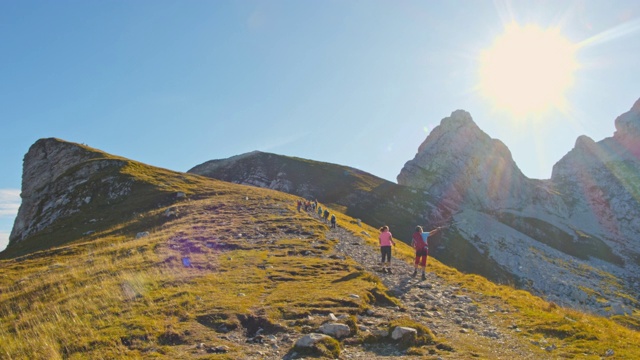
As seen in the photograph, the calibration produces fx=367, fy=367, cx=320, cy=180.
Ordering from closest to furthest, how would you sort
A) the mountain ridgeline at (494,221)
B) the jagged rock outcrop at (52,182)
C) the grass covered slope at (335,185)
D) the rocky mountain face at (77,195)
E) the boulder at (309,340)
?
the boulder at (309,340), the rocky mountain face at (77,195), the jagged rock outcrop at (52,182), the mountain ridgeline at (494,221), the grass covered slope at (335,185)

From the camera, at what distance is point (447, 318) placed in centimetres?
1469

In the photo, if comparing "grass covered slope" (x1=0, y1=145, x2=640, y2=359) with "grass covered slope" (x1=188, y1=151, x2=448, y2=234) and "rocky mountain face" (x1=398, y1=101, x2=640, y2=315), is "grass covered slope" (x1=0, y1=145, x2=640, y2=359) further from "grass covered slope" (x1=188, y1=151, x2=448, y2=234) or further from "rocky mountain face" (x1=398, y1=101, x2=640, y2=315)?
"grass covered slope" (x1=188, y1=151, x2=448, y2=234)

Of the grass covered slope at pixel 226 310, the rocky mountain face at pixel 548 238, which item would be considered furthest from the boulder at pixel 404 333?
the rocky mountain face at pixel 548 238

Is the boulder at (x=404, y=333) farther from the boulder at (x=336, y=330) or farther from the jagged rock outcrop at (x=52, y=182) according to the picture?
the jagged rock outcrop at (x=52, y=182)

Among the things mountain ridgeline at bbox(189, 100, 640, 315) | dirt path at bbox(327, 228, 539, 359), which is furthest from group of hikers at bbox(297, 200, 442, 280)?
mountain ridgeline at bbox(189, 100, 640, 315)

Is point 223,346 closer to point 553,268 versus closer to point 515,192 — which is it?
point 553,268

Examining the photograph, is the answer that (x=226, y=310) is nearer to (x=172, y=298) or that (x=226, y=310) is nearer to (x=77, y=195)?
(x=172, y=298)

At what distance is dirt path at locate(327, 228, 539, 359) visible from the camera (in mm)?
10909

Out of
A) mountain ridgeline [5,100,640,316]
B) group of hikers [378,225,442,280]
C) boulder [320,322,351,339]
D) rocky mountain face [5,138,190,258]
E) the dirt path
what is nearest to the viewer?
the dirt path

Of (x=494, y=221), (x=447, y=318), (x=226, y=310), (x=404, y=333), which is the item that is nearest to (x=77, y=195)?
(x=226, y=310)

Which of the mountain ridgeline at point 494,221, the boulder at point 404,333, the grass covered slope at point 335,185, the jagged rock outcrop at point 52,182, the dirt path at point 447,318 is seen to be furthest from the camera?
the grass covered slope at point 335,185

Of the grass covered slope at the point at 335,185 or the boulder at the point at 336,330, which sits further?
the grass covered slope at the point at 335,185

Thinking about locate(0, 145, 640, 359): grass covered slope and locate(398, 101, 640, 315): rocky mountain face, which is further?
locate(398, 101, 640, 315): rocky mountain face

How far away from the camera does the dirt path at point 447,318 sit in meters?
10.9
